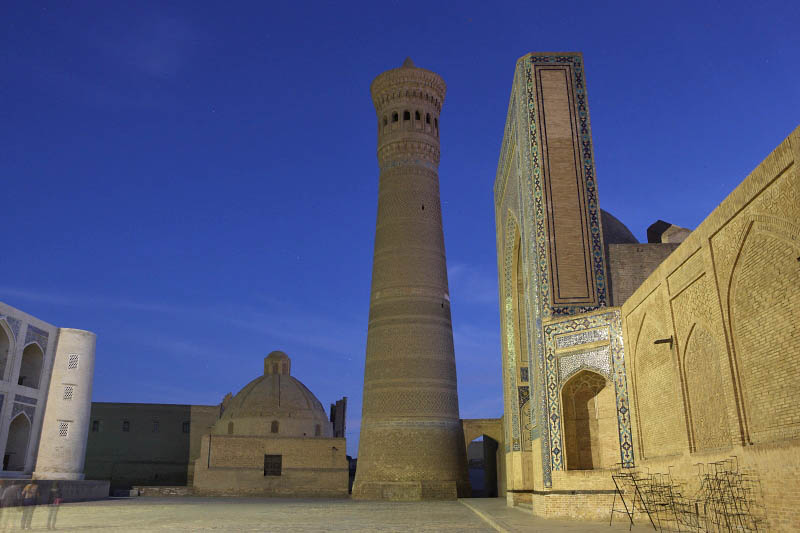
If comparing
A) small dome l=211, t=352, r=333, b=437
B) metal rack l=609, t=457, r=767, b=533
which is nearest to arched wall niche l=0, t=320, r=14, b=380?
small dome l=211, t=352, r=333, b=437

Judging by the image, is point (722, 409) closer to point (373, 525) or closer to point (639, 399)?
point (639, 399)

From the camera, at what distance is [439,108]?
64.8ft

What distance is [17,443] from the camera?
1550 centimetres

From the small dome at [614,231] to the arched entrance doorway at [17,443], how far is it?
13.0 metres

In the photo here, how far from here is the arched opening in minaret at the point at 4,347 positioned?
14.7m

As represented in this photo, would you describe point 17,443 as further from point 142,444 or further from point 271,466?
point 142,444

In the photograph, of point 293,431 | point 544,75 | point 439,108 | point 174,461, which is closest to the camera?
point 544,75

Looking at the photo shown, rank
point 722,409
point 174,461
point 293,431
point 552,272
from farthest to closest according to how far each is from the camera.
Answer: point 174,461 < point 293,431 < point 552,272 < point 722,409

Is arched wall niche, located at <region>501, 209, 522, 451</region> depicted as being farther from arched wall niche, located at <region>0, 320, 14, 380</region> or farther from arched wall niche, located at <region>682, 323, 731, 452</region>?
arched wall niche, located at <region>0, 320, 14, 380</region>

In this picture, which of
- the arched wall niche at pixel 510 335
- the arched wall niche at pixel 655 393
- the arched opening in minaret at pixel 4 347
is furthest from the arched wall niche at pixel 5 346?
the arched wall niche at pixel 655 393

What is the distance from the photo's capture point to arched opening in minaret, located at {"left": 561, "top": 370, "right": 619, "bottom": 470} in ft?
28.1

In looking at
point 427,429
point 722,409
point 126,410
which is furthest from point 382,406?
point 126,410

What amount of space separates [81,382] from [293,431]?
29.3 ft

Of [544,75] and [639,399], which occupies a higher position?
[544,75]
